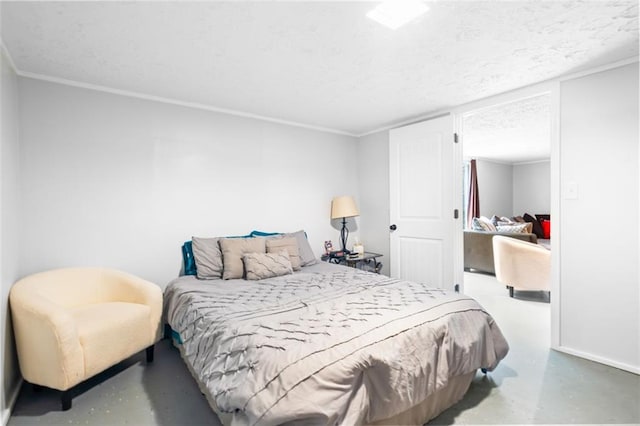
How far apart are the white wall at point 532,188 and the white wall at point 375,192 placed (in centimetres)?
574

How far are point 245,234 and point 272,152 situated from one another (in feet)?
3.30

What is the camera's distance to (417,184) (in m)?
3.58

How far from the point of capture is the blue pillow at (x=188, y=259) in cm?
293

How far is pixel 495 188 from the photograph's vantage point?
7.90 metres

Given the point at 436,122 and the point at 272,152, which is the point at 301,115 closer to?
the point at 272,152

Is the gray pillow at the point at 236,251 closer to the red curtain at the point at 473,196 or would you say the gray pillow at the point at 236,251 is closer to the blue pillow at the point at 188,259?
the blue pillow at the point at 188,259

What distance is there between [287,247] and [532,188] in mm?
7532

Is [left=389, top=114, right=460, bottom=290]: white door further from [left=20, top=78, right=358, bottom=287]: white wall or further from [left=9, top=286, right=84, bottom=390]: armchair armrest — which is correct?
[left=9, top=286, right=84, bottom=390]: armchair armrest

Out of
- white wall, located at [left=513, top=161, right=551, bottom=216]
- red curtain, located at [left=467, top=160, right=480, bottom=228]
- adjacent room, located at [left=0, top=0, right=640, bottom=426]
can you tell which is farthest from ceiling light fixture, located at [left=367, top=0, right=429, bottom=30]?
white wall, located at [left=513, top=161, right=551, bottom=216]

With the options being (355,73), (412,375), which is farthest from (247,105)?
(412,375)

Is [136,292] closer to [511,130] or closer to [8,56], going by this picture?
[8,56]

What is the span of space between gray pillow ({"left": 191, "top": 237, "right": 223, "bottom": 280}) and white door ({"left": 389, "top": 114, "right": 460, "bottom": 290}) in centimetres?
209

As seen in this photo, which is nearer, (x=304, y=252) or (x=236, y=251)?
(x=236, y=251)

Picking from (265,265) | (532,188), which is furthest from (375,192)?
(532,188)
